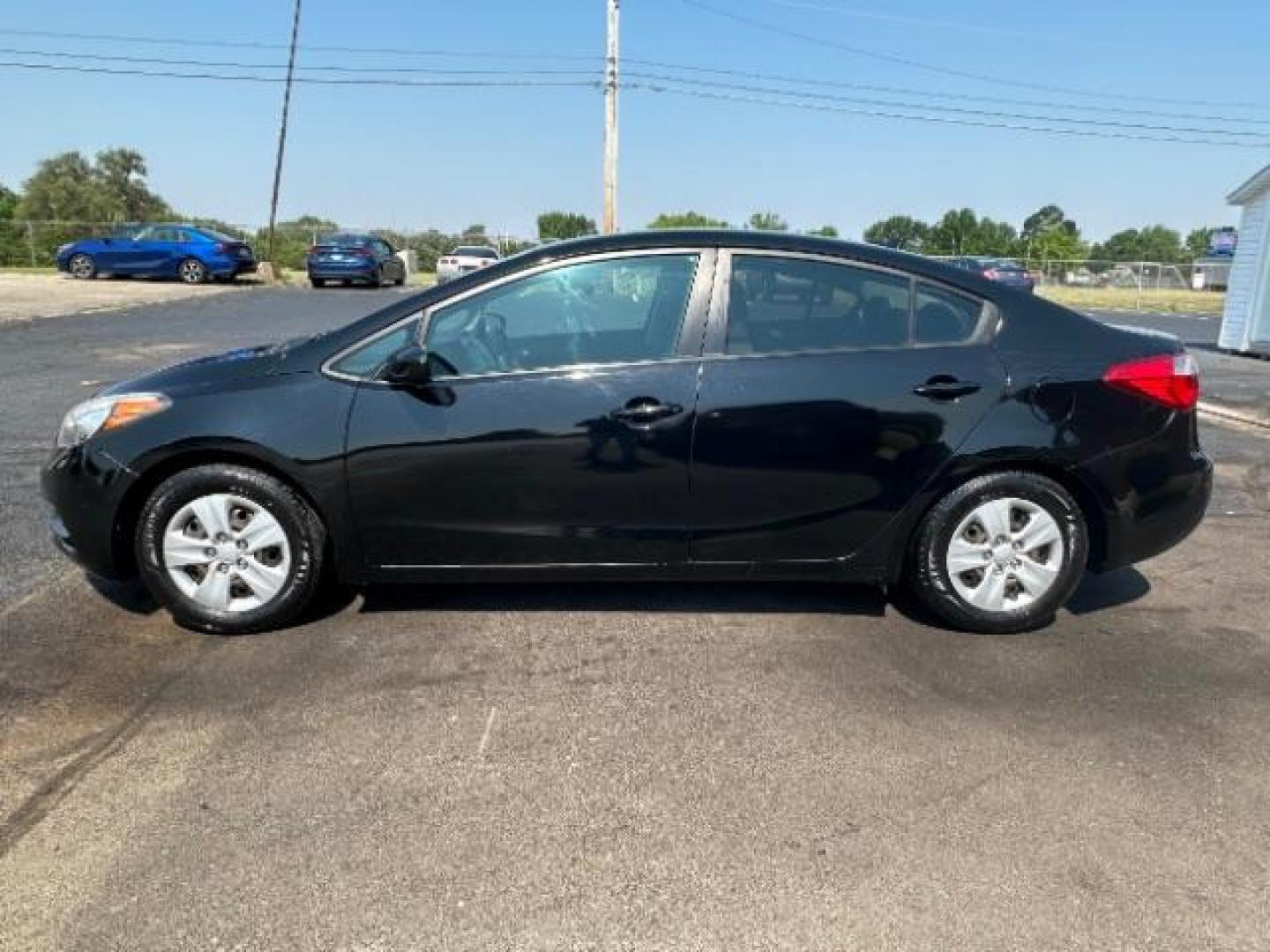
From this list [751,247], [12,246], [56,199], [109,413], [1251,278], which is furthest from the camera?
[56,199]

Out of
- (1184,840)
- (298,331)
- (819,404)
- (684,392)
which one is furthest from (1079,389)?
(298,331)

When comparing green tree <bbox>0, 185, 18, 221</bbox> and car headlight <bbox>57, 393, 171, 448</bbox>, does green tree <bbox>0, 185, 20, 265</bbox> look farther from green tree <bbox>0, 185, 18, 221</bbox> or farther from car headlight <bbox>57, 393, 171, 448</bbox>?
car headlight <bbox>57, 393, 171, 448</bbox>

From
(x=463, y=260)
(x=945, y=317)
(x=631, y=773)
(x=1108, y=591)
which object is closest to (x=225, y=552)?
(x=631, y=773)

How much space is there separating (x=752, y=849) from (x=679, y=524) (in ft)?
4.83

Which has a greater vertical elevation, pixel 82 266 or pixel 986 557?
pixel 82 266

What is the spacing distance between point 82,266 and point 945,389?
29.5 m

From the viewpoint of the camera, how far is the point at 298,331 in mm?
15117

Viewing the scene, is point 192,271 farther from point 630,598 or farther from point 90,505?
point 630,598

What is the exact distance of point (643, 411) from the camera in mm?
3623

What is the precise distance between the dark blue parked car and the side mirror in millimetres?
25428

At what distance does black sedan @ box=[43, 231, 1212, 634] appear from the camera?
11.9 feet

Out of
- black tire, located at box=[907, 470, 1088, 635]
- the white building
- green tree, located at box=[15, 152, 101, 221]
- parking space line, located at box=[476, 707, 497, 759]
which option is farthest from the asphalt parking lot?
green tree, located at box=[15, 152, 101, 221]

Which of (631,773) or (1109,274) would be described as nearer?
(631,773)

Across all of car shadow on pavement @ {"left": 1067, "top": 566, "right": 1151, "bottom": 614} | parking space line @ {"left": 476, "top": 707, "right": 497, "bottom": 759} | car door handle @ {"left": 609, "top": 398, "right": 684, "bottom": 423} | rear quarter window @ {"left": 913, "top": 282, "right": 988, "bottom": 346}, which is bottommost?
parking space line @ {"left": 476, "top": 707, "right": 497, "bottom": 759}
